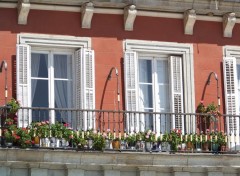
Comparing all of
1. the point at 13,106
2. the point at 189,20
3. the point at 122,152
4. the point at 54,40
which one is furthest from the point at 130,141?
the point at 189,20

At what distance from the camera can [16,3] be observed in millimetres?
27562

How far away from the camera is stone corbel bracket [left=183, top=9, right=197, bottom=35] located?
94.9 feet

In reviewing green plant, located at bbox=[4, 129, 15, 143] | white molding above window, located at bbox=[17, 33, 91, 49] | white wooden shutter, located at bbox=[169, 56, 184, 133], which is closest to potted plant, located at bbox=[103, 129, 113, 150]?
green plant, located at bbox=[4, 129, 15, 143]

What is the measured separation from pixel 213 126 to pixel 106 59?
3.45 metres

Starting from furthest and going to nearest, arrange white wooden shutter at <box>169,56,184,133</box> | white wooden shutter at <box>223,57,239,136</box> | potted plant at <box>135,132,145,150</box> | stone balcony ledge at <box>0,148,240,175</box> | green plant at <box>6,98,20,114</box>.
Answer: white wooden shutter at <box>223,57,239,136</box>, white wooden shutter at <box>169,56,184,133</box>, potted plant at <box>135,132,145,150</box>, green plant at <box>6,98,20,114</box>, stone balcony ledge at <box>0,148,240,175</box>

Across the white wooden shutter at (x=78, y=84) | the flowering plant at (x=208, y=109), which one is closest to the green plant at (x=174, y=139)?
the flowering plant at (x=208, y=109)

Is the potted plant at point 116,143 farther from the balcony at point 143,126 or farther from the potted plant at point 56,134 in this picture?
the potted plant at point 56,134

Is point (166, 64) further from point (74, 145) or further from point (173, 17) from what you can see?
point (74, 145)

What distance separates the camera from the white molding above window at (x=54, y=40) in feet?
90.5

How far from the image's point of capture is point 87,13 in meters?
28.0

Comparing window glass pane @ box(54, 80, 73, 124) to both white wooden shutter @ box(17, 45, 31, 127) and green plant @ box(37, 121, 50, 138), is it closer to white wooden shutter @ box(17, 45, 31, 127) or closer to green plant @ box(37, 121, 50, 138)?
white wooden shutter @ box(17, 45, 31, 127)

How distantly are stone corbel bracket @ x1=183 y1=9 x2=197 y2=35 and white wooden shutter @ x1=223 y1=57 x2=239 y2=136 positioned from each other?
4.25 ft

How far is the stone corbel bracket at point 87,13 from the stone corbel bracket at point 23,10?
5.09ft

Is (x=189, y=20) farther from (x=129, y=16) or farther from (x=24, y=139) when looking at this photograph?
(x=24, y=139)
